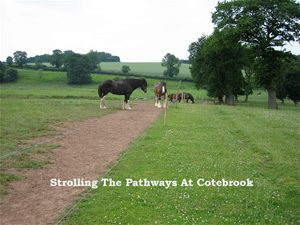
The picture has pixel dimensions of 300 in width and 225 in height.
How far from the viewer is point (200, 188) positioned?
5645mm

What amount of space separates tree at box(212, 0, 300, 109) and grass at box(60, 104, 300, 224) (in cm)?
2092

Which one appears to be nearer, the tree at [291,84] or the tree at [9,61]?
the tree at [291,84]

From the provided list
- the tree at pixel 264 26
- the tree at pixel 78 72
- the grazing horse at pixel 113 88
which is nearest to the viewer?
the grazing horse at pixel 113 88

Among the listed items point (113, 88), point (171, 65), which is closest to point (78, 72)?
point (171, 65)

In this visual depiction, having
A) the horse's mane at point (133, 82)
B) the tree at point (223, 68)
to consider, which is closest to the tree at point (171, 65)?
the tree at point (223, 68)

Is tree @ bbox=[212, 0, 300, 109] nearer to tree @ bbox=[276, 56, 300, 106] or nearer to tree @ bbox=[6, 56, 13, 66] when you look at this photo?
tree @ bbox=[276, 56, 300, 106]

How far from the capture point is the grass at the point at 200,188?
4.43 metres

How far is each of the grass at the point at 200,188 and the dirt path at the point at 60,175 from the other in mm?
483

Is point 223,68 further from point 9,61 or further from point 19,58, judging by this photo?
point 9,61

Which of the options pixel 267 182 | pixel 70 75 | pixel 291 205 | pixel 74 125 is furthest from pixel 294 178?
pixel 70 75

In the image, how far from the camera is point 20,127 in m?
10.5

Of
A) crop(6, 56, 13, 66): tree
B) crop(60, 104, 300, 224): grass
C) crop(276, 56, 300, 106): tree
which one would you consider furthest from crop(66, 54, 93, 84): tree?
crop(60, 104, 300, 224): grass

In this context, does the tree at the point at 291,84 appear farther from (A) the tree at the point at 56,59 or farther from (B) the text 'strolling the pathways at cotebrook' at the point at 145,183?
(A) the tree at the point at 56,59

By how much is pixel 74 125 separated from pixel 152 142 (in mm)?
5234
